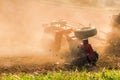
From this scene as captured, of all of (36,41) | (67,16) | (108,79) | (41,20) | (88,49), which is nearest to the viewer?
(108,79)

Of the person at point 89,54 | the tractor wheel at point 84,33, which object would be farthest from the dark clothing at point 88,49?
the tractor wheel at point 84,33

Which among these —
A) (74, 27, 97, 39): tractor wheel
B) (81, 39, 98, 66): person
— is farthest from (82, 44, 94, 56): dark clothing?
(74, 27, 97, 39): tractor wheel

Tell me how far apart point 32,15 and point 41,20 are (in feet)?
6.69

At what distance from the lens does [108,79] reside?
33.4 ft

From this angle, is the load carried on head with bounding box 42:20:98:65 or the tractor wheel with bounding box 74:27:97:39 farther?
the load carried on head with bounding box 42:20:98:65

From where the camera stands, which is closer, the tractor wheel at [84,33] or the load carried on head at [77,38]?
the tractor wheel at [84,33]

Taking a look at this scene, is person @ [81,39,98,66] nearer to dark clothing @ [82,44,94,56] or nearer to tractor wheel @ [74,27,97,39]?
dark clothing @ [82,44,94,56]

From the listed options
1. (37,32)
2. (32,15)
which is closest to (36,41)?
(37,32)

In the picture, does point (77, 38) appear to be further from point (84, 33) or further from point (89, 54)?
point (89, 54)

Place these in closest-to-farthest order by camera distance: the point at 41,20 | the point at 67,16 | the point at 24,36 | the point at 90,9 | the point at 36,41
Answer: the point at 36,41 → the point at 24,36 → the point at 41,20 → the point at 67,16 → the point at 90,9

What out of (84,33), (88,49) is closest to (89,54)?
(88,49)

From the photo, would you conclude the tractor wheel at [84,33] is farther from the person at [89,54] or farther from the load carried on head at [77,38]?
the person at [89,54]

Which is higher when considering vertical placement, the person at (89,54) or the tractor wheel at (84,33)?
the tractor wheel at (84,33)

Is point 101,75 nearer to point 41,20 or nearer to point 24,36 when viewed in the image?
point 24,36
